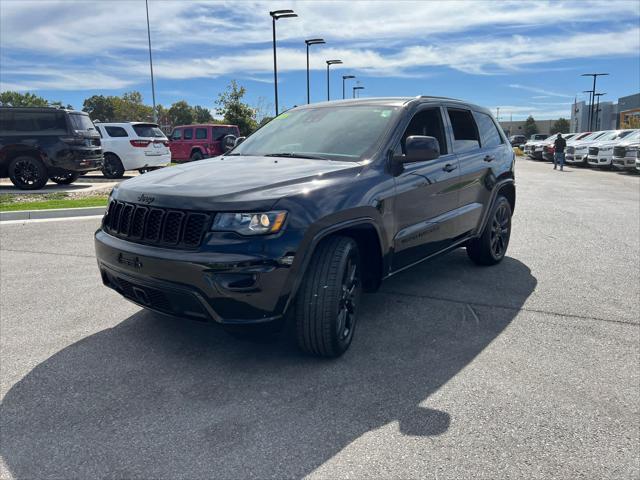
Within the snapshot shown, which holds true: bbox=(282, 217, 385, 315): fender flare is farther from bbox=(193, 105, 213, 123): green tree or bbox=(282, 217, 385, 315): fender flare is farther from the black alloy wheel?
bbox=(193, 105, 213, 123): green tree

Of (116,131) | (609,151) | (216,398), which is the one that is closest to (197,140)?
(116,131)

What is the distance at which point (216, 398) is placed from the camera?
2.96 m

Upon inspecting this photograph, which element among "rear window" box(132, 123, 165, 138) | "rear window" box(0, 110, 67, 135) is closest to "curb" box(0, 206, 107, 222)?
"rear window" box(0, 110, 67, 135)

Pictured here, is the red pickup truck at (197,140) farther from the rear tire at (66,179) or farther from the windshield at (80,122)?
the windshield at (80,122)

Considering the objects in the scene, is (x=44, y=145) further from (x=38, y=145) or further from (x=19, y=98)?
(x=19, y=98)

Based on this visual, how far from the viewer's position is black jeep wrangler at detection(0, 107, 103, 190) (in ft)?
40.8

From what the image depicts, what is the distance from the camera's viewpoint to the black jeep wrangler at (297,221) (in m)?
2.90

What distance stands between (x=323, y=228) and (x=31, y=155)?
463 inches

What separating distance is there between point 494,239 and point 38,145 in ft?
36.1

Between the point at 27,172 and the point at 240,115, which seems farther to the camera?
the point at 240,115

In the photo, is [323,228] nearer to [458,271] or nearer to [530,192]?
[458,271]

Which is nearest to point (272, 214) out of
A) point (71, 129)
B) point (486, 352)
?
point (486, 352)

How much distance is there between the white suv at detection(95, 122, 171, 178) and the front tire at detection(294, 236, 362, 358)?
13.7 m

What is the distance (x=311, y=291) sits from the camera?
3111mm
